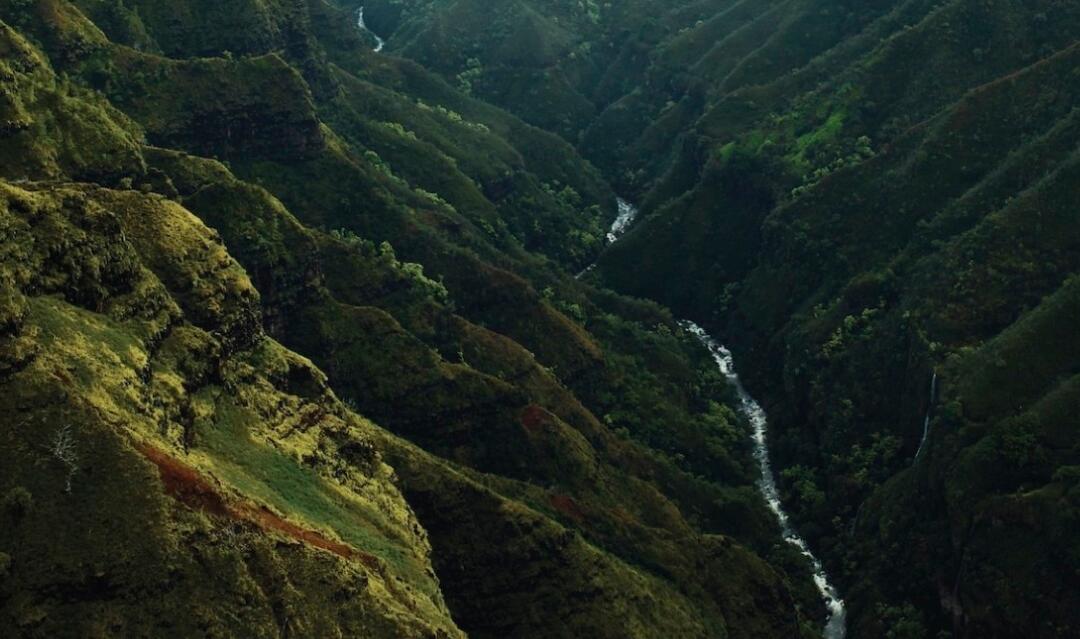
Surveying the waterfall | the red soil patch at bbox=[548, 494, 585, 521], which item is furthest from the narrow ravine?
the red soil patch at bbox=[548, 494, 585, 521]

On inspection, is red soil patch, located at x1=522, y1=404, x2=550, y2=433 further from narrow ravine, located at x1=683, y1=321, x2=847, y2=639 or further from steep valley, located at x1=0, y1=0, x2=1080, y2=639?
narrow ravine, located at x1=683, y1=321, x2=847, y2=639

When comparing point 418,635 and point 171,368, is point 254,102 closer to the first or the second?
point 171,368

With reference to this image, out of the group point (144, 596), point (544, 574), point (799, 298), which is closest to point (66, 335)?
point (144, 596)

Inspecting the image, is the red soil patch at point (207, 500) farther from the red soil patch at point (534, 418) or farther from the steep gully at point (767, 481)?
the steep gully at point (767, 481)

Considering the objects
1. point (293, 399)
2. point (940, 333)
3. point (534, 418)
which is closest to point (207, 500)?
point (293, 399)

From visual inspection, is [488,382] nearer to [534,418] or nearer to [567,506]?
[534,418]

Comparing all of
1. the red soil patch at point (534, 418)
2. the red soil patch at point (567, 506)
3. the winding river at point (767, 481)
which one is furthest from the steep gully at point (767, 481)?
the red soil patch at point (534, 418)
